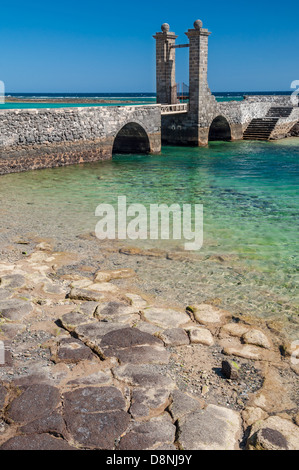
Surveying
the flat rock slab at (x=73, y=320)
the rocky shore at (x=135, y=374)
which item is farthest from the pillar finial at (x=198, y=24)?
the flat rock slab at (x=73, y=320)

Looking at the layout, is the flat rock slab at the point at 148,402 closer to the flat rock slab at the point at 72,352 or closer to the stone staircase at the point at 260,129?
the flat rock slab at the point at 72,352

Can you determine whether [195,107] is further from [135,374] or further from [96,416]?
[96,416]

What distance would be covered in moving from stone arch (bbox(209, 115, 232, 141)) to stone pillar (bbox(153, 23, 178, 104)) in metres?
3.96

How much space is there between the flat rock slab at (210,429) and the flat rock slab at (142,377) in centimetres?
43

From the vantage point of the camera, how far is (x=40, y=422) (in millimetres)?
3178

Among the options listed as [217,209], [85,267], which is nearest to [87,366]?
[85,267]

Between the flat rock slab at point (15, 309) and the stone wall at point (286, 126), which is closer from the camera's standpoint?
the flat rock slab at point (15, 309)

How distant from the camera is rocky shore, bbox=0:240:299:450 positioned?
3100mm

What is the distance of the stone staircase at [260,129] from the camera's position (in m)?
27.7

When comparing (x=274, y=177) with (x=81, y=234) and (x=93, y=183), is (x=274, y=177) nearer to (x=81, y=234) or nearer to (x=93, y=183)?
(x=93, y=183)

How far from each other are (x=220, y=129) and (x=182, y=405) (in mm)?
25053

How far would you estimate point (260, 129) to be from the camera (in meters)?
28.1

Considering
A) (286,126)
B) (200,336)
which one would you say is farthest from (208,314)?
(286,126)

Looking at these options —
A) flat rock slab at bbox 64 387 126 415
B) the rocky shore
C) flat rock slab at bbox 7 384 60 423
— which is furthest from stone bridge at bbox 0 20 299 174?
flat rock slab at bbox 64 387 126 415
